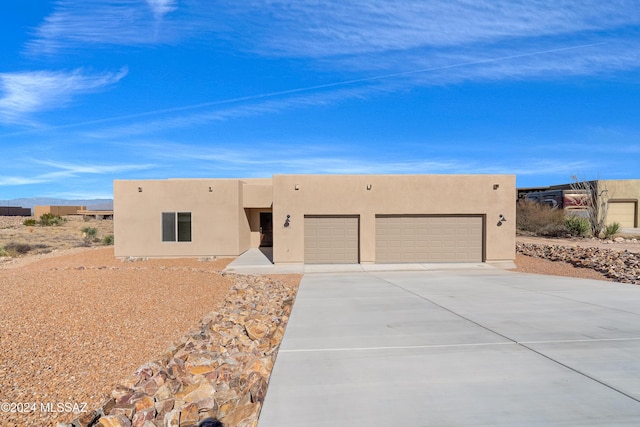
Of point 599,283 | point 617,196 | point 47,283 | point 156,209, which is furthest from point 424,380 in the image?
point 617,196

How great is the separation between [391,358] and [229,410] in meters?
2.09

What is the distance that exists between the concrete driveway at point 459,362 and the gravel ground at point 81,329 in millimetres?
1962

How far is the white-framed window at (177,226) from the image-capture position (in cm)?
1859

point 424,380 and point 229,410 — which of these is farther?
point 424,380

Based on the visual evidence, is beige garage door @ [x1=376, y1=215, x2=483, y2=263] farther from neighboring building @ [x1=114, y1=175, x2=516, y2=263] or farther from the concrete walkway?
the concrete walkway

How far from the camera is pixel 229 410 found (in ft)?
13.9

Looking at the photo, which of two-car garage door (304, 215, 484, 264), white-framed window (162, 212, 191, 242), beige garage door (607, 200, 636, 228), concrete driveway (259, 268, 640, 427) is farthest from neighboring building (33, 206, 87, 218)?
concrete driveway (259, 268, 640, 427)

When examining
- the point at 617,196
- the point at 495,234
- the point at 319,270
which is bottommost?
the point at 319,270

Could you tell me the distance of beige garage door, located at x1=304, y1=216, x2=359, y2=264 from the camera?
16375 millimetres

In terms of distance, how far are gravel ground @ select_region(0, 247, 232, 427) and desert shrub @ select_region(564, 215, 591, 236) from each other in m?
23.6

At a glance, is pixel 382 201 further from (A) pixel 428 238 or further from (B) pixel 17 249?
(B) pixel 17 249

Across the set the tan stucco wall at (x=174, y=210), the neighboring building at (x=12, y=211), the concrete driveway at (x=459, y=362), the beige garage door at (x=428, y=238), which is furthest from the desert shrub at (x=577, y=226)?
the neighboring building at (x=12, y=211)

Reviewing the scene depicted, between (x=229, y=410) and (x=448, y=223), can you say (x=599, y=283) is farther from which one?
(x=229, y=410)

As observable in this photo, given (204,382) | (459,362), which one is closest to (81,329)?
(204,382)
